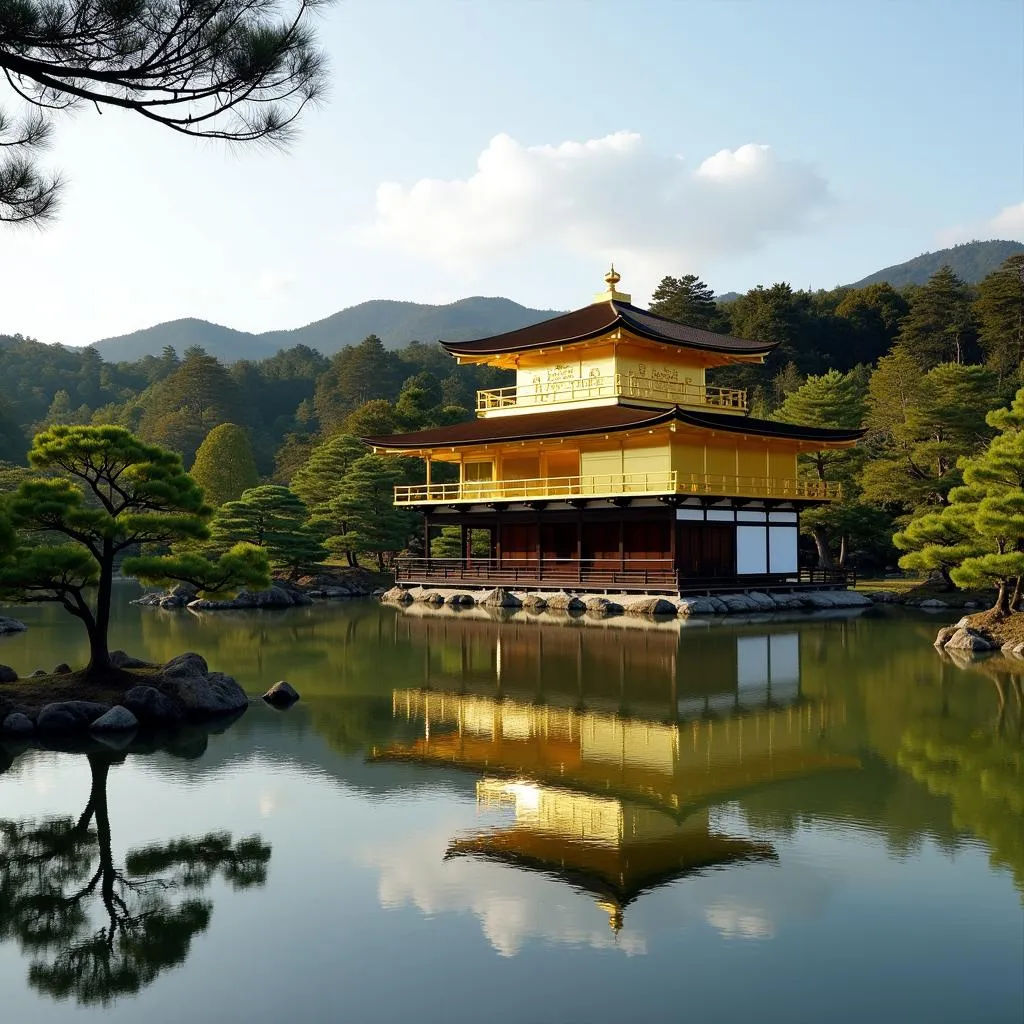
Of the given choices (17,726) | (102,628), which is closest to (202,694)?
(102,628)

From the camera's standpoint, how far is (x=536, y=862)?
8.16 m

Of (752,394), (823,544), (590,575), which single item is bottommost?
(590,575)

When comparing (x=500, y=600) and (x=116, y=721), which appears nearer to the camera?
(x=116, y=721)

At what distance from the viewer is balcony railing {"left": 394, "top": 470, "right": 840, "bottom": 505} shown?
30766mm

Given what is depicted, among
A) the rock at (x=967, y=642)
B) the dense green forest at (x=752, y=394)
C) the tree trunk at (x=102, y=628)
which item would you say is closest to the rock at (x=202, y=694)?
the tree trunk at (x=102, y=628)

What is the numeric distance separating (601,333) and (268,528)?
14.6m

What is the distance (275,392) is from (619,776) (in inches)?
3896

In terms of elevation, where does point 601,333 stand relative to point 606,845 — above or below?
above

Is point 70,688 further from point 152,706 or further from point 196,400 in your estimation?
point 196,400

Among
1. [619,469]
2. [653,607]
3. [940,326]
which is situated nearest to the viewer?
[653,607]

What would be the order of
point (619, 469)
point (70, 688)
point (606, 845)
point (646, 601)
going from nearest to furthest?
point (606, 845) < point (70, 688) < point (646, 601) < point (619, 469)

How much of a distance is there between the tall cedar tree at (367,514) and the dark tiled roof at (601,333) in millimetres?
7042

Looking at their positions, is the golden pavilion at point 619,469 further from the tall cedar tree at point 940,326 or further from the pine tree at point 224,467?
the tall cedar tree at point 940,326

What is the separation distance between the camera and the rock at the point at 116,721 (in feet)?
44.6
